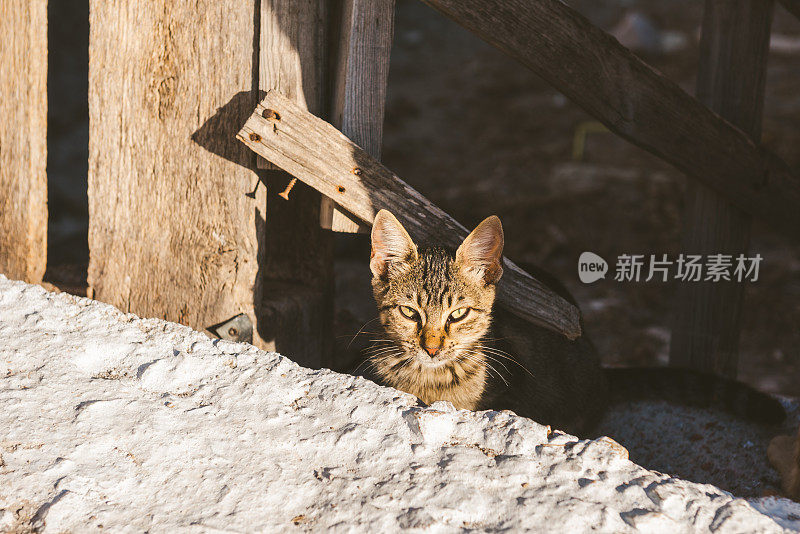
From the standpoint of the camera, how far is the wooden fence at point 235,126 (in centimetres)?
271

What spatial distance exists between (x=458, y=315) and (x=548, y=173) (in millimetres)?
5839

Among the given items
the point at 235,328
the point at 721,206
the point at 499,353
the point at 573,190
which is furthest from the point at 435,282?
the point at 573,190

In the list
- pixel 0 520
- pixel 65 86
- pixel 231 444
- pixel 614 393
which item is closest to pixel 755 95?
pixel 614 393

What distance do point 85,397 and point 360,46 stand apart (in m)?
1.64

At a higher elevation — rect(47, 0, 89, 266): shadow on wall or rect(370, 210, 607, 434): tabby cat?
rect(47, 0, 89, 266): shadow on wall

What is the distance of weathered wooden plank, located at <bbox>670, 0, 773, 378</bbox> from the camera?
11.3 ft

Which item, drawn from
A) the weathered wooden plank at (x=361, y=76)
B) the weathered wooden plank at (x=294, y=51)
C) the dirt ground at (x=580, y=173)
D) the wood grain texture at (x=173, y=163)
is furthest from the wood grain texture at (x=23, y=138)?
the dirt ground at (x=580, y=173)

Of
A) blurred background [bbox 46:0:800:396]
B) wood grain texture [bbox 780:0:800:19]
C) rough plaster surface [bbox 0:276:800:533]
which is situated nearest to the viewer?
rough plaster surface [bbox 0:276:800:533]

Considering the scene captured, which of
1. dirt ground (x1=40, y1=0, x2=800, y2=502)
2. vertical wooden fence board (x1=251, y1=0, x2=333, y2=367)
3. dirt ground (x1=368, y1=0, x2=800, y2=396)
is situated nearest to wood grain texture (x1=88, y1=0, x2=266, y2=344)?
vertical wooden fence board (x1=251, y1=0, x2=333, y2=367)

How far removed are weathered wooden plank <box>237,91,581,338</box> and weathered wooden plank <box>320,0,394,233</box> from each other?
12 centimetres

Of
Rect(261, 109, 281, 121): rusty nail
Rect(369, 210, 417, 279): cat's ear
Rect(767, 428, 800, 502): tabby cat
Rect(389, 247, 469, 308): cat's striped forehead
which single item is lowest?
Rect(767, 428, 800, 502): tabby cat

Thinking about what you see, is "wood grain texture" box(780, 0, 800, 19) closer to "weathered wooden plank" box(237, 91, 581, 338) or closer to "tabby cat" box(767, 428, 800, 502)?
"weathered wooden plank" box(237, 91, 581, 338)

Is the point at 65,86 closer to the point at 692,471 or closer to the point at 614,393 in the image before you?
the point at 614,393

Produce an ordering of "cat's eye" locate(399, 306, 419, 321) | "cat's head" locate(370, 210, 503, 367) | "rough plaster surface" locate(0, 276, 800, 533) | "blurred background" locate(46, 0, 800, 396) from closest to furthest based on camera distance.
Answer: "rough plaster surface" locate(0, 276, 800, 533) → "cat's head" locate(370, 210, 503, 367) → "cat's eye" locate(399, 306, 419, 321) → "blurred background" locate(46, 0, 800, 396)
